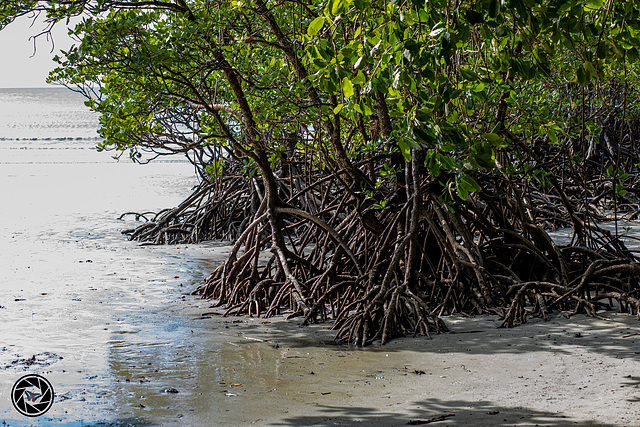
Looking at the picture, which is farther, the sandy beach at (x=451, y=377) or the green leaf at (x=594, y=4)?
the sandy beach at (x=451, y=377)

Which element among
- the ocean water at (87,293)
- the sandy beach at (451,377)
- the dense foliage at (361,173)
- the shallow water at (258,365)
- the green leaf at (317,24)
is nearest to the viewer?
the green leaf at (317,24)

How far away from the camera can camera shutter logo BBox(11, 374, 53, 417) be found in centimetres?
396

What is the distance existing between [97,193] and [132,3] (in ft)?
38.7

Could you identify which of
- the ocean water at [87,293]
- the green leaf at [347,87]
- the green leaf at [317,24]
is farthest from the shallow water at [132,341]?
the green leaf at [317,24]

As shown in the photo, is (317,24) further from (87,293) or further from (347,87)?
(87,293)

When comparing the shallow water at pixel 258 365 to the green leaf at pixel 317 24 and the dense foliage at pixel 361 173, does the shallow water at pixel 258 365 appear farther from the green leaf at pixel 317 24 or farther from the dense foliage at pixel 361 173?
the green leaf at pixel 317 24

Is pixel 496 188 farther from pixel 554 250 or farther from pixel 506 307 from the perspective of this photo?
pixel 506 307

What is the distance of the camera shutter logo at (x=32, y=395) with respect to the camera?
13.0ft

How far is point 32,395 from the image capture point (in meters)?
4.20

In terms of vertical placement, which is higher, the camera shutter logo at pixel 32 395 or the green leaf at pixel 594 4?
the green leaf at pixel 594 4

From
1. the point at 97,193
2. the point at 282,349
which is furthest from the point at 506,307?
the point at 97,193

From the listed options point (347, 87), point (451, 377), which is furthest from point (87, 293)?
point (347, 87)

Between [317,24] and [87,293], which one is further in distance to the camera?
[87,293]

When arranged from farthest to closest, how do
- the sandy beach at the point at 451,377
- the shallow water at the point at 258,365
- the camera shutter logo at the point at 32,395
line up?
the camera shutter logo at the point at 32,395 < the shallow water at the point at 258,365 < the sandy beach at the point at 451,377
